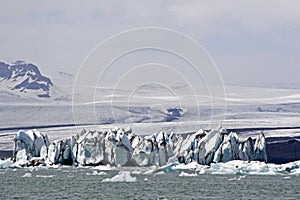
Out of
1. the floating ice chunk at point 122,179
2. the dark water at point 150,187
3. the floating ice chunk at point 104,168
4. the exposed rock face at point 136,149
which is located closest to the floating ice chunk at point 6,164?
the exposed rock face at point 136,149

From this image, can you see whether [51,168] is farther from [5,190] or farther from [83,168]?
[5,190]

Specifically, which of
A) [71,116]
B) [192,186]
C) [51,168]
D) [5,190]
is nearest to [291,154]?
[51,168]

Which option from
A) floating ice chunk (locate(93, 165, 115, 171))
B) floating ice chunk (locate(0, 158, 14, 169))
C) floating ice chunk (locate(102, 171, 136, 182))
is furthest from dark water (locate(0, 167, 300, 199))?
floating ice chunk (locate(0, 158, 14, 169))

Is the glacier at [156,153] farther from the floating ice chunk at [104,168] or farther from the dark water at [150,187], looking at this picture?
the dark water at [150,187]

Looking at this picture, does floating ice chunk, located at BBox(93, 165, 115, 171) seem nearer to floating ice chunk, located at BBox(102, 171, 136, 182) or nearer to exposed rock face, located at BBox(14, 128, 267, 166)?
exposed rock face, located at BBox(14, 128, 267, 166)

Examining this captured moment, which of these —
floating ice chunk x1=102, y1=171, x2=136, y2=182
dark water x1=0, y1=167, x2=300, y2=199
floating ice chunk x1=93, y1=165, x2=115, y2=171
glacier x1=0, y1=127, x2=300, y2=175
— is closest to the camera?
dark water x1=0, y1=167, x2=300, y2=199

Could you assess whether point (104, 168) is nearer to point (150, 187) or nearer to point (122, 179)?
point (122, 179)

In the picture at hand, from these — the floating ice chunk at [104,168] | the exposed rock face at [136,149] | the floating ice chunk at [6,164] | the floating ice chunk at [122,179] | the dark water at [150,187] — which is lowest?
the dark water at [150,187]
